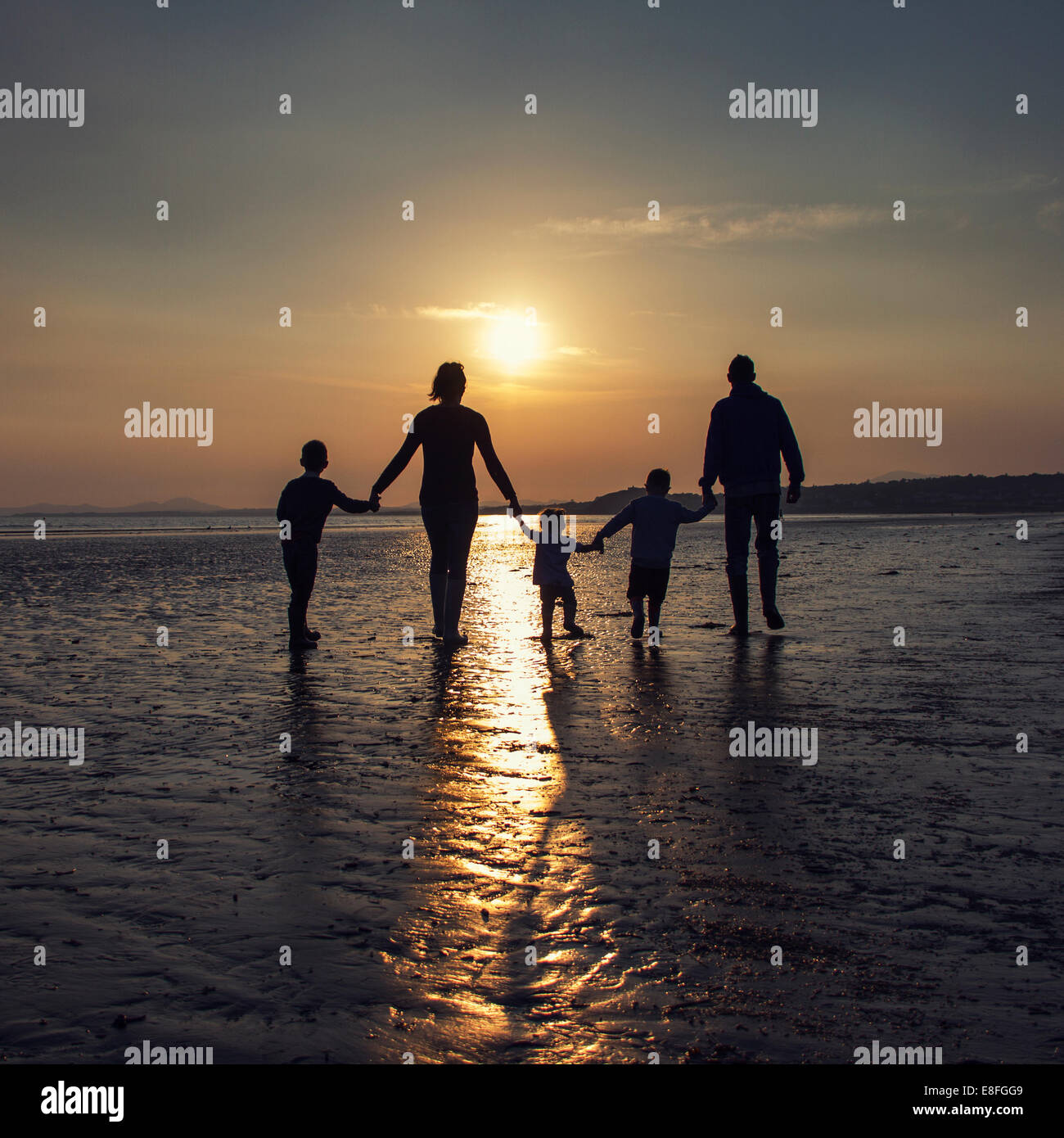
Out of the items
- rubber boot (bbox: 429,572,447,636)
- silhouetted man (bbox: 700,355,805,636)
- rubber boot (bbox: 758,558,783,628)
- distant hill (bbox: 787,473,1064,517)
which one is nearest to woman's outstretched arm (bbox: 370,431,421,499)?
rubber boot (bbox: 429,572,447,636)

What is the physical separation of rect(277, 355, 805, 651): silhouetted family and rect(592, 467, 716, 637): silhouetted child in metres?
0.01

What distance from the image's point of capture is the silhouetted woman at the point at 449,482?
9.20m

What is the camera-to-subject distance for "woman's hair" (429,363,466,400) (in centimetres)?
938

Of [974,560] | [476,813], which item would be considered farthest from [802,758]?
[974,560]

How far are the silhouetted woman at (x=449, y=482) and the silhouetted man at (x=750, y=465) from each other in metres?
2.30

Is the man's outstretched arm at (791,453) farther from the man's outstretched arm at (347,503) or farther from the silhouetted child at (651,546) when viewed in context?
the man's outstretched arm at (347,503)

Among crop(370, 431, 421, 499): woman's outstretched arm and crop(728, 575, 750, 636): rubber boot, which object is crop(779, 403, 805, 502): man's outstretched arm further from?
crop(370, 431, 421, 499): woman's outstretched arm

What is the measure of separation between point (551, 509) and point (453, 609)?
1.89 metres

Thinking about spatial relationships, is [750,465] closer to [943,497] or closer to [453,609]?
[453,609]

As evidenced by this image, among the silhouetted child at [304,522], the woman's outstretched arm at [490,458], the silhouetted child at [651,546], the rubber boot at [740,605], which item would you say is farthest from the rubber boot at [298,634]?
the rubber boot at [740,605]

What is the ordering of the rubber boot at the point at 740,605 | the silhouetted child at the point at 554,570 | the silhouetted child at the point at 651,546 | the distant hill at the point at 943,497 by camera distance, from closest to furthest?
1. the rubber boot at the point at 740,605
2. the silhouetted child at the point at 651,546
3. the silhouetted child at the point at 554,570
4. the distant hill at the point at 943,497

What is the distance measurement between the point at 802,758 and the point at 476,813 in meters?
1.84

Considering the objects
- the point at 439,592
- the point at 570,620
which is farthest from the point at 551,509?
the point at 439,592
